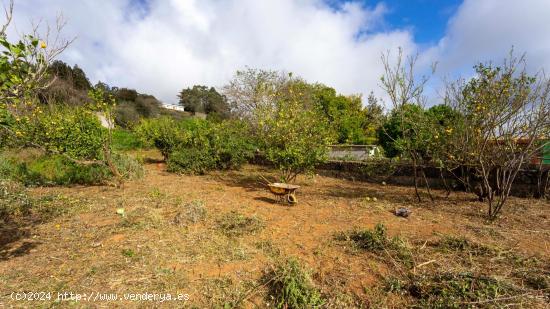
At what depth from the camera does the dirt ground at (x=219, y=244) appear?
10.9ft

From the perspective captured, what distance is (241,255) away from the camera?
4062 millimetres

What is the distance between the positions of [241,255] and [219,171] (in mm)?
Result: 8198

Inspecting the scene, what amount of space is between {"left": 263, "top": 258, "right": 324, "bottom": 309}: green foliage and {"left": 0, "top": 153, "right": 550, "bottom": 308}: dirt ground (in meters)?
0.13

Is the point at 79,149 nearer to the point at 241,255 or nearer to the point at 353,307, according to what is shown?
the point at 241,255

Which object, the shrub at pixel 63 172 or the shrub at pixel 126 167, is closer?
the shrub at pixel 63 172

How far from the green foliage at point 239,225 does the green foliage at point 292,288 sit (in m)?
1.39

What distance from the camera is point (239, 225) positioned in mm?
5125

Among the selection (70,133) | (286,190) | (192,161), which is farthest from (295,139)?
(70,133)

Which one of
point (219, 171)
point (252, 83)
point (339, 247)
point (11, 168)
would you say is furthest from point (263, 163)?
Result: point (339, 247)

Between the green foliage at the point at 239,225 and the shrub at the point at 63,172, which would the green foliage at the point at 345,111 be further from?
the green foliage at the point at 239,225

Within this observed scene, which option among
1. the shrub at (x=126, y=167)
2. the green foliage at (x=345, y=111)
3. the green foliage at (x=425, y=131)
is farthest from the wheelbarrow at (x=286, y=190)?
the green foliage at (x=345, y=111)

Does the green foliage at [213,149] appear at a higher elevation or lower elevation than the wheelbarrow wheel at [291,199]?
higher

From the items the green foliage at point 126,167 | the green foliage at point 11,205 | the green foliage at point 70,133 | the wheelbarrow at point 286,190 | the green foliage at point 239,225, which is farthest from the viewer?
the green foliage at point 126,167

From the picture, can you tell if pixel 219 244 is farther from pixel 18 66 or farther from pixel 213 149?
pixel 213 149
